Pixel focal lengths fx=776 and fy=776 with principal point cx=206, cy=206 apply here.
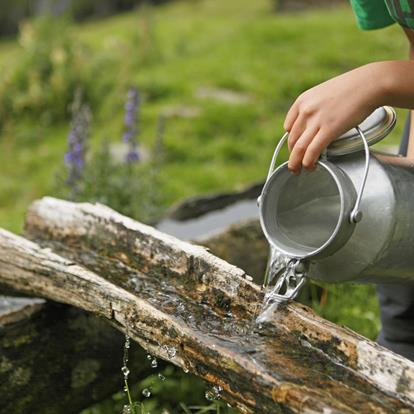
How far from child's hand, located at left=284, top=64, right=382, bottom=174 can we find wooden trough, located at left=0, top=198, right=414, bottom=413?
410 mm

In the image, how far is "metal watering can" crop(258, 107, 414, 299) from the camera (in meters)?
1.87

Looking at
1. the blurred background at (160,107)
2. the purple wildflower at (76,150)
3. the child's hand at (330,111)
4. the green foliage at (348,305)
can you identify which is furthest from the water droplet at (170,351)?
the purple wildflower at (76,150)

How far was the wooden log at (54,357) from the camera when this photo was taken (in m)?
2.52

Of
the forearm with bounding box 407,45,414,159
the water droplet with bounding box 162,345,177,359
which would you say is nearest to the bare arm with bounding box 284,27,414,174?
the forearm with bounding box 407,45,414,159

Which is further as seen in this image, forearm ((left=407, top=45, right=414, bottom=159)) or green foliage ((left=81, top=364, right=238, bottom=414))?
green foliage ((left=81, top=364, right=238, bottom=414))

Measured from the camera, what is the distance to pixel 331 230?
203cm

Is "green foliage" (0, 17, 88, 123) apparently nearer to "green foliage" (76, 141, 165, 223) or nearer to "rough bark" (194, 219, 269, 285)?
"green foliage" (76, 141, 165, 223)

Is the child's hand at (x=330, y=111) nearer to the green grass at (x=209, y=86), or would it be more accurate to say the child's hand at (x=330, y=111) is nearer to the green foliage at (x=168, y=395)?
the green foliage at (x=168, y=395)

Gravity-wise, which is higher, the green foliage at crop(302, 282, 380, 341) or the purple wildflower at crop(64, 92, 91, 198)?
the purple wildflower at crop(64, 92, 91, 198)

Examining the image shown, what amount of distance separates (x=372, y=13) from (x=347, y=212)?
83cm

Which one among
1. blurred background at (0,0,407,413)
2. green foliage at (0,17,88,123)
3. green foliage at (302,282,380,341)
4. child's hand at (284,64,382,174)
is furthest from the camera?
green foliage at (0,17,88,123)

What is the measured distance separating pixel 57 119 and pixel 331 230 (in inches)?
234

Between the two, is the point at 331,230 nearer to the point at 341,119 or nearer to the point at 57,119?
the point at 341,119

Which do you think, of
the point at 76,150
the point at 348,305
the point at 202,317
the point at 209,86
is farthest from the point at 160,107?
the point at 202,317
